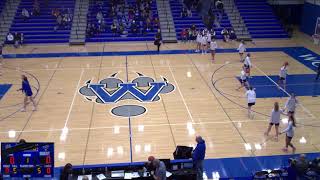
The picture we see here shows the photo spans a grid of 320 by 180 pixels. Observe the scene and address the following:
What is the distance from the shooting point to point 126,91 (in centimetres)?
1972

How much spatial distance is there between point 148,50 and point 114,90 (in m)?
8.93

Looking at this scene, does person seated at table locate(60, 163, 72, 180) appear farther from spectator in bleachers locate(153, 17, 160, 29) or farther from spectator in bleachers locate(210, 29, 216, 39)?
spectator in bleachers locate(153, 17, 160, 29)

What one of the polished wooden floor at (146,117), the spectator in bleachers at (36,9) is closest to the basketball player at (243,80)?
the polished wooden floor at (146,117)

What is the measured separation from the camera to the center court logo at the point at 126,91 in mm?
17562

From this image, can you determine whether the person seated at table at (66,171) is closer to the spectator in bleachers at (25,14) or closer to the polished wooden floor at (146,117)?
the polished wooden floor at (146,117)

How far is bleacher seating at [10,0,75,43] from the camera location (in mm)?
30734

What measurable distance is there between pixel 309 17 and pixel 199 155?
26.3m

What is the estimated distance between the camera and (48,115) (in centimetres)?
1669

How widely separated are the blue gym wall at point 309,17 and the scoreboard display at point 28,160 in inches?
1089

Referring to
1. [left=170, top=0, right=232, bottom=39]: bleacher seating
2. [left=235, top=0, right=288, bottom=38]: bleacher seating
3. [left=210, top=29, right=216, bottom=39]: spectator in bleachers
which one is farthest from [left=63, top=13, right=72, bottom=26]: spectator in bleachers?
[left=235, top=0, right=288, bottom=38]: bleacher seating

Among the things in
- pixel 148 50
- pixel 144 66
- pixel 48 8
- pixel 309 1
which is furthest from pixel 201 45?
pixel 48 8

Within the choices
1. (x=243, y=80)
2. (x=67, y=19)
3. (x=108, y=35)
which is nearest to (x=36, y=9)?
(x=67, y=19)

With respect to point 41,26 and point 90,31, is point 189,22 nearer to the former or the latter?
point 90,31

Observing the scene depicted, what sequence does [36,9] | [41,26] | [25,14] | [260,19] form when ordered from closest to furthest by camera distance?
1. [41,26]
2. [25,14]
3. [36,9]
4. [260,19]
